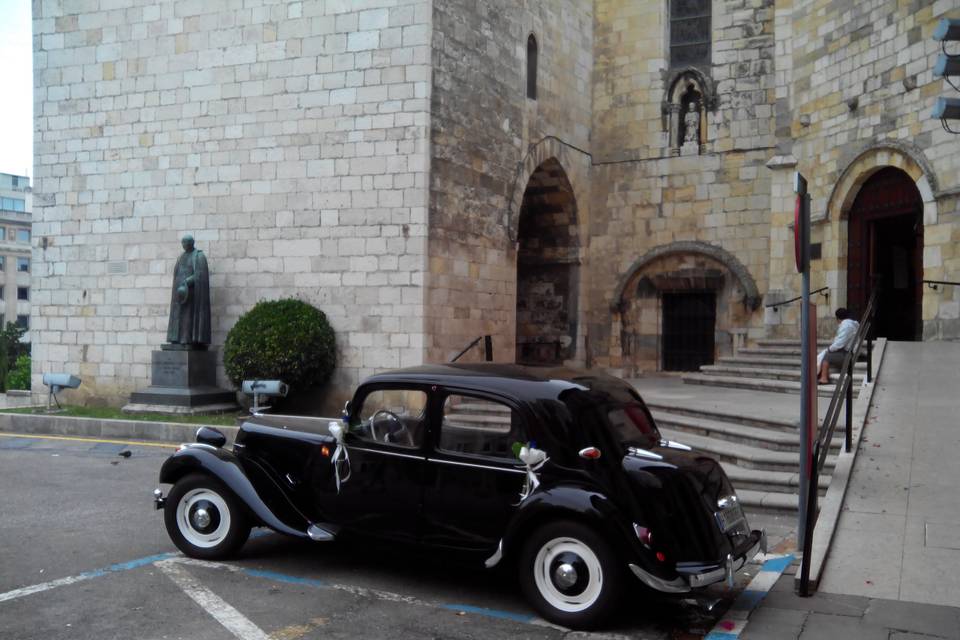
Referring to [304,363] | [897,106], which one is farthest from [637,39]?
[304,363]

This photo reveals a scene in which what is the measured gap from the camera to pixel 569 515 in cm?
481

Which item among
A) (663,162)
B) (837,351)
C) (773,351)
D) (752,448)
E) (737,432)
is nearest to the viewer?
(752,448)

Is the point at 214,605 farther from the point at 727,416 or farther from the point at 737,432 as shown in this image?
the point at 727,416

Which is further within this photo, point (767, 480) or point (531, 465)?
point (767, 480)

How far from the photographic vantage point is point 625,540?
183 inches

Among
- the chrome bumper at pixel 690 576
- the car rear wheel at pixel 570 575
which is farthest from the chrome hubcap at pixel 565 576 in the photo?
the chrome bumper at pixel 690 576

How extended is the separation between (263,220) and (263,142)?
1.20 m

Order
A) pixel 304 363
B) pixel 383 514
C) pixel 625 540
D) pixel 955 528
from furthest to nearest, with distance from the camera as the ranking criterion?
1. pixel 304 363
2. pixel 955 528
3. pixel 383 514
4. pixel 625 540

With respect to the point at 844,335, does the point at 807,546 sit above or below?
below

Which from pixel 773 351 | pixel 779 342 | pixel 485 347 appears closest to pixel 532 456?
pixel 485 347

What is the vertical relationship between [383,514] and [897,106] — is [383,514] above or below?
below

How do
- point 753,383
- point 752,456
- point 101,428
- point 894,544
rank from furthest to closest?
point 753,383 < point 101,428 < point 752,456 < point 894,544

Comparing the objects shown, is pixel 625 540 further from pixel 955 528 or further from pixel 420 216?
pixel 420 216

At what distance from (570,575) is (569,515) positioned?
1.03 feet
